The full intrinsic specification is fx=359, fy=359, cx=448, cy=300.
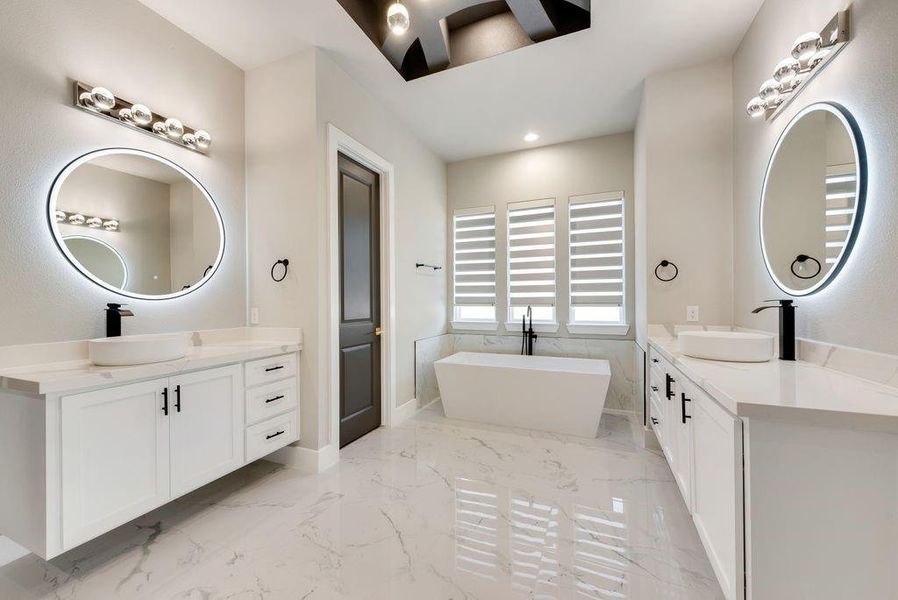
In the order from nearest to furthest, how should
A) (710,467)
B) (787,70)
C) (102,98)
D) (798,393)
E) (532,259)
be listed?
(798,393) < (710,467) < (787,70) < (102,98) < (532,259)

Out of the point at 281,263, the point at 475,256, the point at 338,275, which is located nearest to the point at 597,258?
the point at 475,256

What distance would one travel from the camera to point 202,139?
246cm

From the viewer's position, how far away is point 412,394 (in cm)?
379

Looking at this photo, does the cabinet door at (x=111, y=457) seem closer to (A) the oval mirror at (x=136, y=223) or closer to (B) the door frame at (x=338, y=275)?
(A) the oval mirror at (x=136, y=223)

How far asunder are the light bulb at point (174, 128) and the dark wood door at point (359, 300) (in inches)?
41.3

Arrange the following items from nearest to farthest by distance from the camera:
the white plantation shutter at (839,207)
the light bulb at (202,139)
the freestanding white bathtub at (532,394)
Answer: the white plantation shutter at (839,207)
the light bulb at (202,139)
the freestanding white bathtub at (532,394)

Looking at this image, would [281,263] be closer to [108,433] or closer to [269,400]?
[269,400]

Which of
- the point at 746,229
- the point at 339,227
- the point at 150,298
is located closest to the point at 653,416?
the point at 746,229

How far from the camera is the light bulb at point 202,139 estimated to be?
244cm

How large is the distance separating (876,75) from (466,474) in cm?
276

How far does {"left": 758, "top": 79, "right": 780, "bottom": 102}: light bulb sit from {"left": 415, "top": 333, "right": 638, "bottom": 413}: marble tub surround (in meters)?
2.41

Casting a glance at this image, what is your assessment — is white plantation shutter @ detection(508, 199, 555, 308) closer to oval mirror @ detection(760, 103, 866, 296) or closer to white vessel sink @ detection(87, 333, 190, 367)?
oval mirror @ detection(760, 103, 866, 296)

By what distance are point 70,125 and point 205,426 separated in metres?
1.75

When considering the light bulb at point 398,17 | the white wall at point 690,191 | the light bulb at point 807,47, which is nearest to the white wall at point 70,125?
the light bulb at point 398,17
